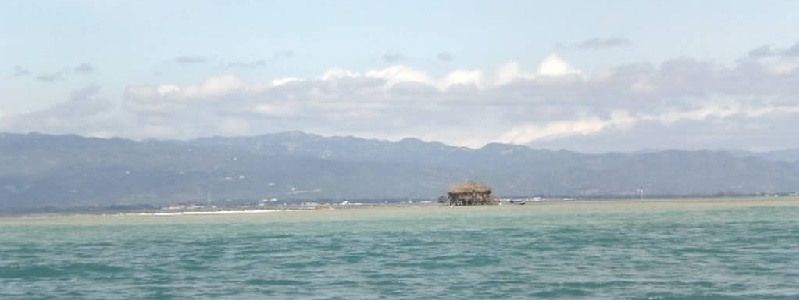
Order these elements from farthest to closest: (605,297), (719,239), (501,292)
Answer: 1. (719,239)
2. (501,292)
3. (605,297)

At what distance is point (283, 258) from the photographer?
63688 mm

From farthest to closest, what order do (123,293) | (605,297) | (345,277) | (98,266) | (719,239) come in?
(719,239), (98,266), (345,277), (123,293), (605,297)

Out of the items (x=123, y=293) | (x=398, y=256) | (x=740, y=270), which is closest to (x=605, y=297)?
(x=740, y=270)

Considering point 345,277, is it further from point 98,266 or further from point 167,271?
point 98,266

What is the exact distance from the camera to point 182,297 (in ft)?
147

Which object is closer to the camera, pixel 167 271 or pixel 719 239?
pixel 167 271

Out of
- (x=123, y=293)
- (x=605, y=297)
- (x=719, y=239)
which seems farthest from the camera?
(x=719, y=239)

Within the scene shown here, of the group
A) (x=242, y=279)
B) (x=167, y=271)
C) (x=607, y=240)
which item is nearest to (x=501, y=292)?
(x=242, y=279)

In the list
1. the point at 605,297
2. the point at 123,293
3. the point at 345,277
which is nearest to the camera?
the point at 605,297

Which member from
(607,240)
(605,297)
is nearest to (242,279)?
(605,297)

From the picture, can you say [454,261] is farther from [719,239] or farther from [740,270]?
[719,239]

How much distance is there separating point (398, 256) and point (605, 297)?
77.2ft

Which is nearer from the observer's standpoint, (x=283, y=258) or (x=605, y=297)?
(x=605, y=297)

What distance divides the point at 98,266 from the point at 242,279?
544 inches
